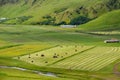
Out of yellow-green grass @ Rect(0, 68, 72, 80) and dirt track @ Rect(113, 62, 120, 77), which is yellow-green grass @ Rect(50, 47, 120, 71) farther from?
yellow-green grass @ Rect(0, 68, 72, 80)

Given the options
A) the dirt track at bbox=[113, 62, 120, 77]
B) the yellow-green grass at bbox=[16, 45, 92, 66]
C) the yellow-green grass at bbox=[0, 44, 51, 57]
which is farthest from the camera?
the yellow-green grass at bbox=[0, 44, 51, 57]

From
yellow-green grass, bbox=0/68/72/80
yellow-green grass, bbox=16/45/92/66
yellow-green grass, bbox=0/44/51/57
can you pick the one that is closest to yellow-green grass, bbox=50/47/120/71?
yellow-green grass, bbox=16/45/92/66

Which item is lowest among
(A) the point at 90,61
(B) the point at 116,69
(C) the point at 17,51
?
(C) the point at 17,51

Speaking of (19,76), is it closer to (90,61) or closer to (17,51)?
(90,61)

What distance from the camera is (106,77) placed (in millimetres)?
116125

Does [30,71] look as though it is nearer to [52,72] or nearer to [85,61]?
[52,72]

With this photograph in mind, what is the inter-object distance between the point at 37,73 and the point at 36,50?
5543cm

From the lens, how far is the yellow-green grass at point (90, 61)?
13100 centimetres

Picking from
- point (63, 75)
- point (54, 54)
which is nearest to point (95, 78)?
point (63, 75)

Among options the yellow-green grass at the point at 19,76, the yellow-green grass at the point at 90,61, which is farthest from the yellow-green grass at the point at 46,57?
the yellow-green grass at the point at 19,76

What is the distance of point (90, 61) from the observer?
140 meters

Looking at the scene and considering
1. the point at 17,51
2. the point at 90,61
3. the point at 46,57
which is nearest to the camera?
the point at 90,61

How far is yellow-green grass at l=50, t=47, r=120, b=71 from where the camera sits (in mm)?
131000

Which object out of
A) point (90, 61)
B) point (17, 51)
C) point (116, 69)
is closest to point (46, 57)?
point (90, 61)
